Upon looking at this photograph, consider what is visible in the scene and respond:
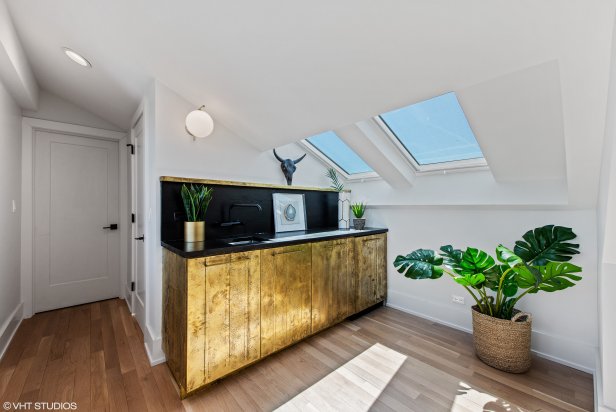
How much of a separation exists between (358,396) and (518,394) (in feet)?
3.35

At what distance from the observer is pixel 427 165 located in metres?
2.64

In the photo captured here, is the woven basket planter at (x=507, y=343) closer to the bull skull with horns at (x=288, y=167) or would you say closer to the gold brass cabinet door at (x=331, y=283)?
the gold brass cabinet door at (x=331, y=283)

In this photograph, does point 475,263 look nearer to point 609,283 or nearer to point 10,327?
point 609,283

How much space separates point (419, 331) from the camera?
94.8 inches

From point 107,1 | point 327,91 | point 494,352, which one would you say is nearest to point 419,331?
point 494,352

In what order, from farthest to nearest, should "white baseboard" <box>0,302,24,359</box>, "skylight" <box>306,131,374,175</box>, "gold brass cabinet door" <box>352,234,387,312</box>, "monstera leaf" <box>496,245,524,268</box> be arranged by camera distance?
1. "skylight" <box>306,131,374,175</box>
2. "gold brass cabinet door" <box>352,234,387,312</box>
3. "white baseboard" <box>0,302,24,359</box>
4. "monstera leaf" <box>496,245,524,268</box>

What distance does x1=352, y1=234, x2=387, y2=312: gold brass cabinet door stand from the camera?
2.59 m

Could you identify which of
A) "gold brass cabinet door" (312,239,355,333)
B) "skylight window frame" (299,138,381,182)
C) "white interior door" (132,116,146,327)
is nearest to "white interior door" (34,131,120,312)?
"white interior door" (132,116,146,327)

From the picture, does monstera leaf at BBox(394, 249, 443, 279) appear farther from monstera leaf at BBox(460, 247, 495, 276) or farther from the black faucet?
the black faucet

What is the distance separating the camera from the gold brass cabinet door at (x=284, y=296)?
6.01 ft

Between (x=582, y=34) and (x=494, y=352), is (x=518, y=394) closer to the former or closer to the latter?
(x=494, y=352)

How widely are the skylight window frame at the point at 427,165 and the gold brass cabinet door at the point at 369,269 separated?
2.87 feet

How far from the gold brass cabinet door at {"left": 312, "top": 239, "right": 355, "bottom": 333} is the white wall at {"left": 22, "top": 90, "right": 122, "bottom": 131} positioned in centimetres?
302

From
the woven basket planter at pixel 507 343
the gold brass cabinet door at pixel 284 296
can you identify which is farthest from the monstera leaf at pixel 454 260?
the gold brass cabinet door at pixel 284 296
